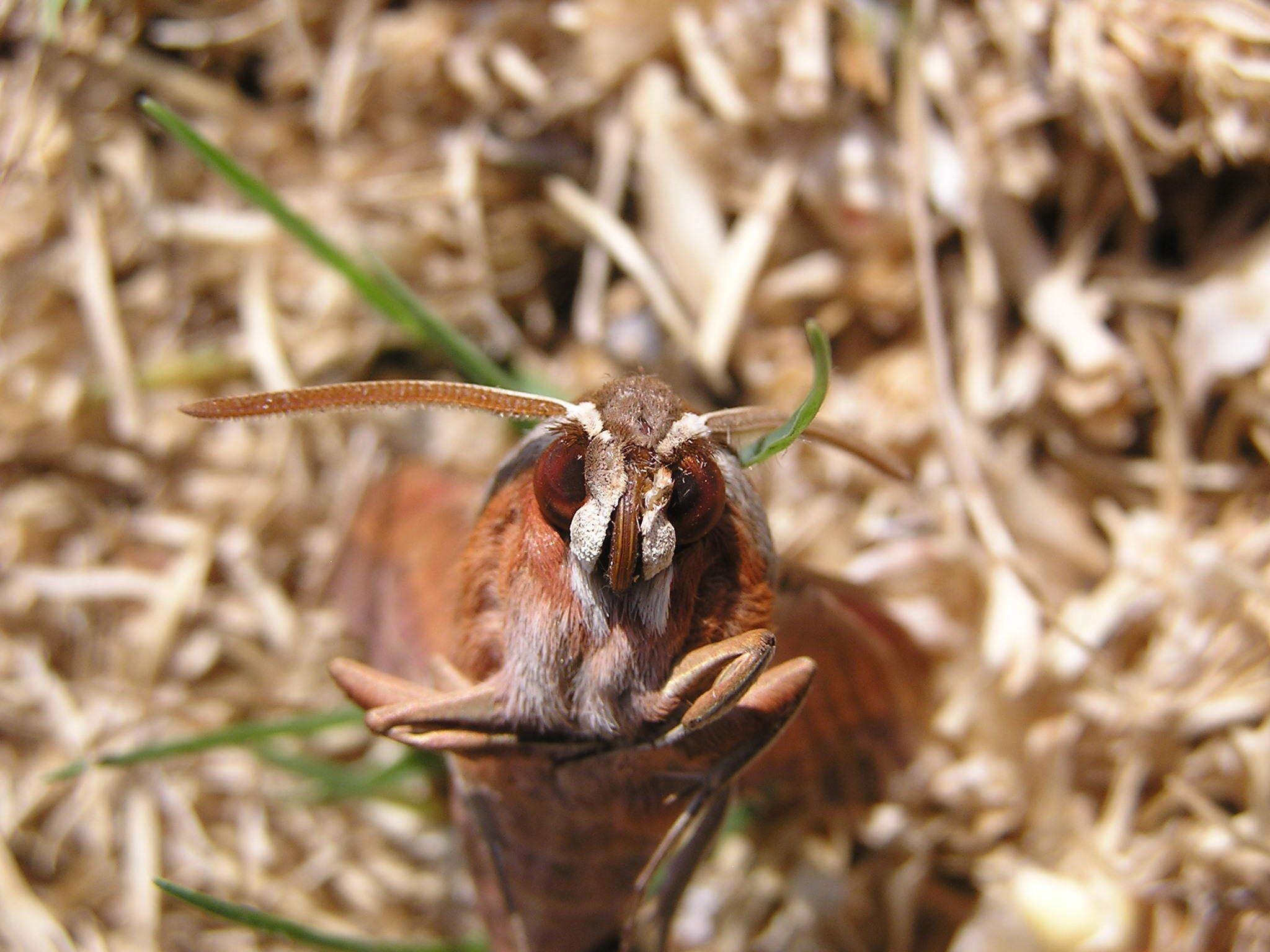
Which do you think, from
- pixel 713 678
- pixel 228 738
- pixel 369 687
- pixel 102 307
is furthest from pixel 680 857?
pixel 102 307

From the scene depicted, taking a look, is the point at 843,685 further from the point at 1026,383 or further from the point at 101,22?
the point at 101,22

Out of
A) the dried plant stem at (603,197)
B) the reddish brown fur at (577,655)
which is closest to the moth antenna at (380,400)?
the reddish brown fur at (577,655)

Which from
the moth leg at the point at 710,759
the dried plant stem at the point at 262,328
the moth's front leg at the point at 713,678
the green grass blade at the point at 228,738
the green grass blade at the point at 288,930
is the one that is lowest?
the green grass blade at the point at 288,930

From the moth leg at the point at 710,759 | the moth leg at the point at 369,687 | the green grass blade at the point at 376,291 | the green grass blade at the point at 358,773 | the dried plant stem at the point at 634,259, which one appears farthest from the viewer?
the dried plant stem at the point at 634,259

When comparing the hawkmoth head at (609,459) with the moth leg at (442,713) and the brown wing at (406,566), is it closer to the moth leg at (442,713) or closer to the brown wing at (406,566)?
the moth leg at (442,713)

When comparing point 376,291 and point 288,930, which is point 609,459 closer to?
point 376,291
